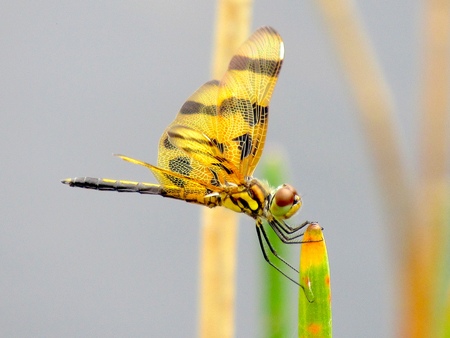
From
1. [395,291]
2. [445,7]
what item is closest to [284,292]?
[395,291]

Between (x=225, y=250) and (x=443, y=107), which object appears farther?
(x=443, y=107)

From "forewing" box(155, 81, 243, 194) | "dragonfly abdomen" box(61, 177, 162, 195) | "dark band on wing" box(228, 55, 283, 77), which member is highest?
"dark band on wing" box(228, 55, 283, 77)

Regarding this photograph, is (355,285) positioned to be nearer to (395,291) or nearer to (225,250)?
(395,291)

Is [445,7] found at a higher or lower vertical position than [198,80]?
lower

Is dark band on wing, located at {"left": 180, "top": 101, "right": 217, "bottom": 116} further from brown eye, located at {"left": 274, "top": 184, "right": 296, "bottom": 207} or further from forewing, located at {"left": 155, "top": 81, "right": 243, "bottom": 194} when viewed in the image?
brown eye, located at {"left": 274, "top": 184, "right": 296, "bottom": 207}

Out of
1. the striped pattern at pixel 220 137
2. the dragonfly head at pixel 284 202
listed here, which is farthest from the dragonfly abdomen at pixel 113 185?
the dragonfly head at pixel 284 202

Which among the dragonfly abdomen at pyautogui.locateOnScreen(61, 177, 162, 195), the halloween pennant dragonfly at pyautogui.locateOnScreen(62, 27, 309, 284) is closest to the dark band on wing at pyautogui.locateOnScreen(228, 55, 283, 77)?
the halloween pennant dragonfly at pyautogui.locateOnScreen(62, 27, 309, 284)

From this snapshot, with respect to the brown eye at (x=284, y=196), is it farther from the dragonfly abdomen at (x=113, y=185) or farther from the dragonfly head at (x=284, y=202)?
the dragonfly abdomen at (x=113, y=185)
